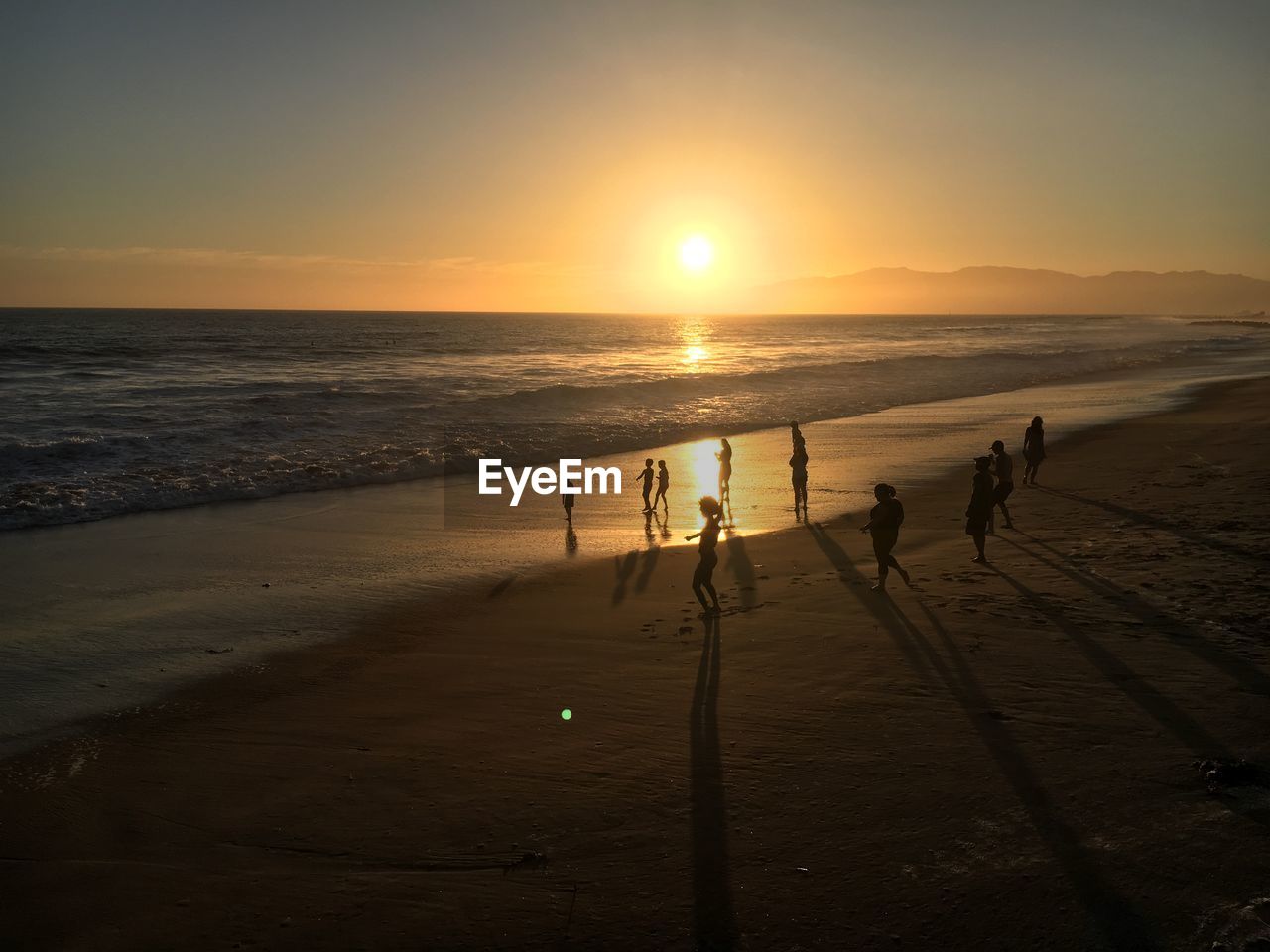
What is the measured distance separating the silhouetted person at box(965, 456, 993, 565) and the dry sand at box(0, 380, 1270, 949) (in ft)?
4.19

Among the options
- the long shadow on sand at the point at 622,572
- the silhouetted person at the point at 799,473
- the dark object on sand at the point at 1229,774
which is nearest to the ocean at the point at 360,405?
the long shadow on sand at the point at 622,572

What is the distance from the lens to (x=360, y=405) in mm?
36562

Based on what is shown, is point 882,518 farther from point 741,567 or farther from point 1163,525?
point 1163,525

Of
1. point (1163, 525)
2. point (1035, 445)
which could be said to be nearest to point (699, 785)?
point (1163, 525)

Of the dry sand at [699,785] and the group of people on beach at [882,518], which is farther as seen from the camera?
the group of people on beach at [882,518]

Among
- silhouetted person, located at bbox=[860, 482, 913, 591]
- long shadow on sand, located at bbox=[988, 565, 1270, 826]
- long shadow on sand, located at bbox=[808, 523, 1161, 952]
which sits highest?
silhouetted person, located at bbox=[860, 482, 913, 591]

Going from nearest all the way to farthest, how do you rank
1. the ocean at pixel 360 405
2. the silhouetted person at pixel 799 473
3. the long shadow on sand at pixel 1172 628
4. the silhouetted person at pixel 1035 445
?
the long shadow on sand at pixel 1172 628 < the silhouetted person at pixel 799 473 < the silhouetted person at pixel 1035 445 < the ocean at pixel 360 405

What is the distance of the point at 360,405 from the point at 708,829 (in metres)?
33.5

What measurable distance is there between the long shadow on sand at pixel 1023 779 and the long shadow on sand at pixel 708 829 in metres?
1.95

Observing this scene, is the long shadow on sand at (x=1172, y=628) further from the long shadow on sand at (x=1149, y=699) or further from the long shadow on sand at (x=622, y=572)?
the long shadow on sand at (x=622, y=572)

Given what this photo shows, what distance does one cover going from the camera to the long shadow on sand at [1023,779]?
181 inches

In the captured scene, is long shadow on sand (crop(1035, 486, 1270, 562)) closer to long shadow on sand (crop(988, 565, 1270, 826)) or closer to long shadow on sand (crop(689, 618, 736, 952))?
long shadow on sand (crop(988, 565, 1270, 826))

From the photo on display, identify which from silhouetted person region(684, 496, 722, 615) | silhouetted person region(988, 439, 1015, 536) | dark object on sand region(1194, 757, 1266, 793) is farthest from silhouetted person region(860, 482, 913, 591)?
dark object on sand region(1194, 757, 1266, 793)

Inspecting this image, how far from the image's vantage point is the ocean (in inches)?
829
